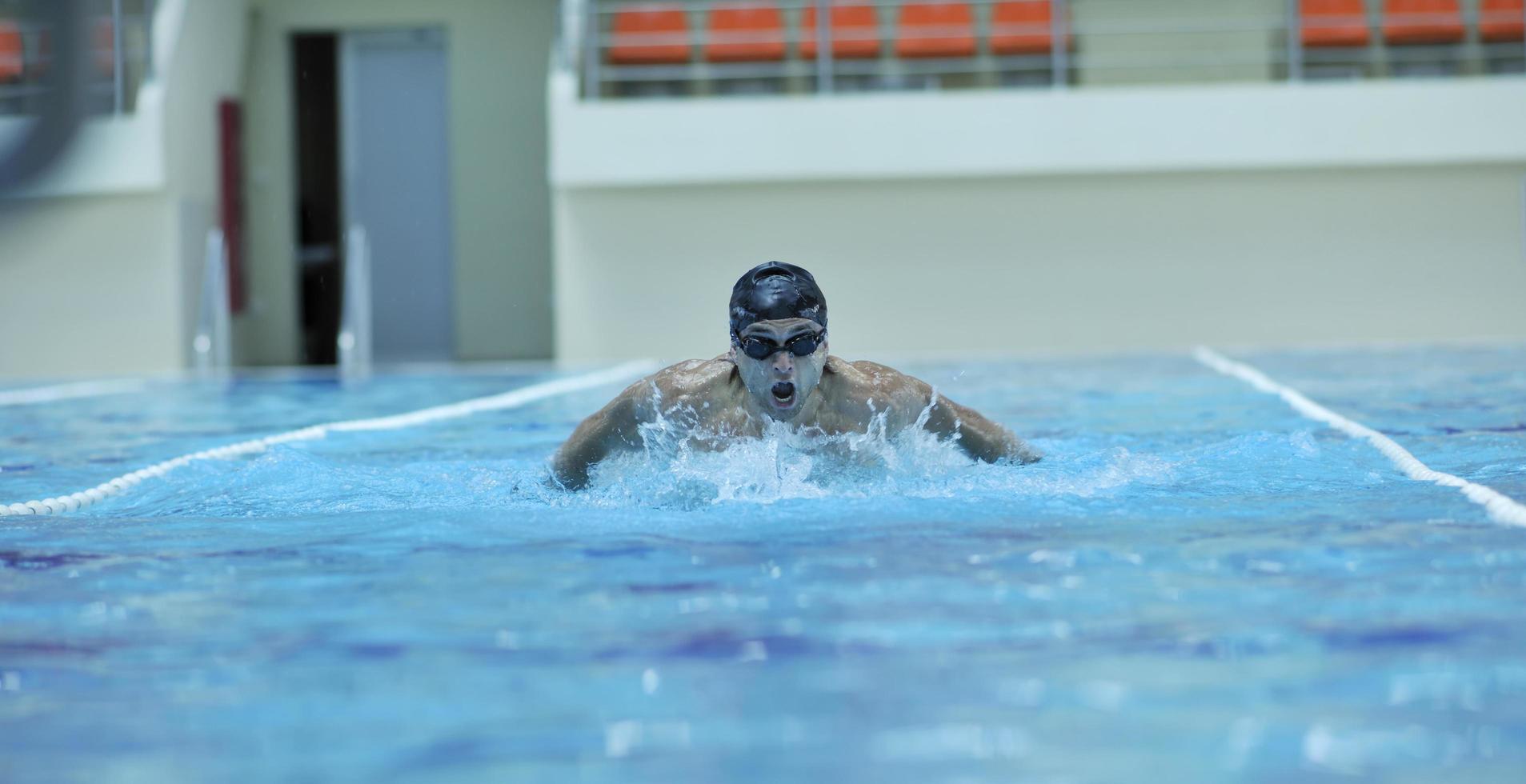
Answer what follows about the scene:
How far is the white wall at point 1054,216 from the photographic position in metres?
10.7

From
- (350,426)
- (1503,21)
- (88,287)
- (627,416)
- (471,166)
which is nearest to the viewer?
(627,416)

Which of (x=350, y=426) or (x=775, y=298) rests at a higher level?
(x=775, y=298)

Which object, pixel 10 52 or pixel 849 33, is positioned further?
pixel 849 33

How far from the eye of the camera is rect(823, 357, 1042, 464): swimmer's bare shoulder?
3.89m

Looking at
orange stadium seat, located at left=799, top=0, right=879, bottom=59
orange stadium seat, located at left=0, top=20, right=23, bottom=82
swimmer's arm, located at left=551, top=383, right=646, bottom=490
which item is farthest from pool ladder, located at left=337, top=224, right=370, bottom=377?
swimmer's arm, located at left=551, top=383, right=646, bottom=490

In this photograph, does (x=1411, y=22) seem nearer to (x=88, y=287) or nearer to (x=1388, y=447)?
(x=1388, y=447)

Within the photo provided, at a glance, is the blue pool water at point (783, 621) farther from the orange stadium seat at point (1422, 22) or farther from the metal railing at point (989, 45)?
the orange stadium seat at point (1422, 22)

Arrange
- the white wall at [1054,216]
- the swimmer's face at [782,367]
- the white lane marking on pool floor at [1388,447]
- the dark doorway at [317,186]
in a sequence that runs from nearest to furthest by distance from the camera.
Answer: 1. the white lane marking on pool floor at [1388,447]
2. the swimmer's face at [782,367]
3. the white wall at [1054,216]
4. the dark doorway at [317,186]

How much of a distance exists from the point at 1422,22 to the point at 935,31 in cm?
306

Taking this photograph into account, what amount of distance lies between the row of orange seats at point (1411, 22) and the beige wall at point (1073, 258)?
2.75 ft

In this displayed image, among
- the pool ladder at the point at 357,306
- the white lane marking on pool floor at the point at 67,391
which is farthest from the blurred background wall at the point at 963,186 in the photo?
the white lane marking on pool floor at the point at 67,391

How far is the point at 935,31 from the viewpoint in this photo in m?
11.0

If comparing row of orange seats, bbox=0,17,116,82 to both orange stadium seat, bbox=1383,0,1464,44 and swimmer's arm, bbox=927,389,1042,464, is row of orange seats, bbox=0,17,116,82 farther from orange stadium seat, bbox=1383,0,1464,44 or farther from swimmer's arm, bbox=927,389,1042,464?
swimmer's arm, bbox=927,389,1042,464

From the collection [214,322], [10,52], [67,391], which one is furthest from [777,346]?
[10,52]
